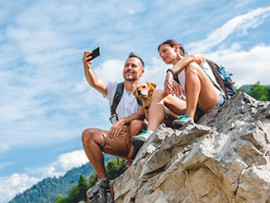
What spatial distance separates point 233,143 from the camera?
179 inches

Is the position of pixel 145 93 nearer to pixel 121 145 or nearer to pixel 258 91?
pixel 121 145

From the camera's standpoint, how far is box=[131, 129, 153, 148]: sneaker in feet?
19.9

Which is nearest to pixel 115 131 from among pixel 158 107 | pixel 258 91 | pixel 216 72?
pixel 158 107

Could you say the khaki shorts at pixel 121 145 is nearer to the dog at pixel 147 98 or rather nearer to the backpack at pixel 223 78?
the dog at pixel 147 98

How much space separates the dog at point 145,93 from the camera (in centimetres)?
672

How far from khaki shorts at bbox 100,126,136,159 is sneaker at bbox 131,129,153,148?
0.42 meters

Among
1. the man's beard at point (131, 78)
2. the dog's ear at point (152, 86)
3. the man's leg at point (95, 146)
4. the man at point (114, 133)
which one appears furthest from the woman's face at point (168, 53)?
the man's leg at point (95, 146)

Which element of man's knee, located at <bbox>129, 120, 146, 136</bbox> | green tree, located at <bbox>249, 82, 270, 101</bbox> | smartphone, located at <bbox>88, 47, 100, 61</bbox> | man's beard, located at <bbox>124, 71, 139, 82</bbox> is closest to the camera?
man's knee, located at <bbox>129, 120, 146, 136</bbox>

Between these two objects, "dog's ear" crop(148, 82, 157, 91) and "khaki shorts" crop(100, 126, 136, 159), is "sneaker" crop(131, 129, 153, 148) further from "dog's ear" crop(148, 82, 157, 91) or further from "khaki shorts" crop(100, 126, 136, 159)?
"dog's ear" crop(148, 82, 157, 91)

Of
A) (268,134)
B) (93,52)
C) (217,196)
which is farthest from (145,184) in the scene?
(93,52)

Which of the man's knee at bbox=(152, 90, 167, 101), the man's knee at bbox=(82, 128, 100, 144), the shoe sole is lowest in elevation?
the shoe sole

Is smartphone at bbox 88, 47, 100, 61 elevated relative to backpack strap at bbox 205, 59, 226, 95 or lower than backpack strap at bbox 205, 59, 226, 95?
elevated

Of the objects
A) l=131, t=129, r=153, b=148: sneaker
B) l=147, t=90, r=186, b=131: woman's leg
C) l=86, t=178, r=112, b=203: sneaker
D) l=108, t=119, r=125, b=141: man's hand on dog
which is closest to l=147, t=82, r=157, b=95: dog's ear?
l=147, t=90, r=186, b=131: woman's leg

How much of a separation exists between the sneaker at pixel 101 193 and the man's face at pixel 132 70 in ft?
7.82
